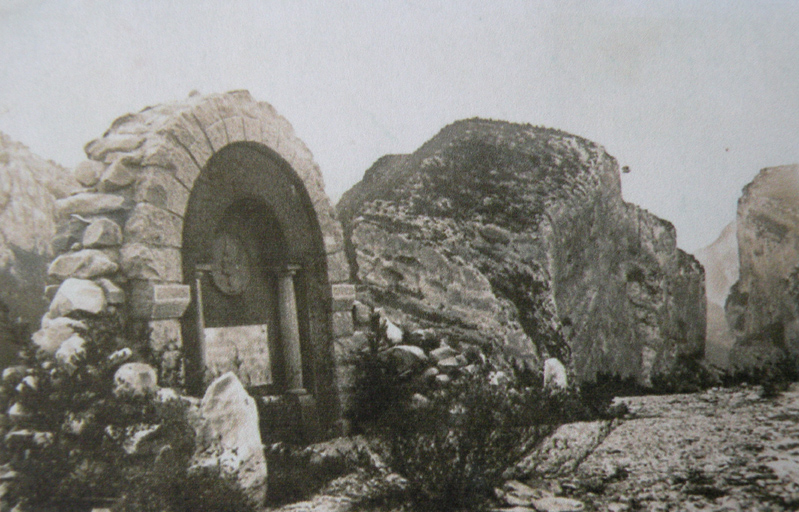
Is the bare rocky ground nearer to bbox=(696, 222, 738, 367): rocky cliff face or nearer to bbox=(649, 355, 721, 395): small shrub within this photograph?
bbox=(649, 355, 721, 395): small shrub

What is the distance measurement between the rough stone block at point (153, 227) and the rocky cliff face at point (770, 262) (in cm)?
728

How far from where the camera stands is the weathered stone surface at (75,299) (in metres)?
3.24

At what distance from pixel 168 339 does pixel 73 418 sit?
0.77 metres

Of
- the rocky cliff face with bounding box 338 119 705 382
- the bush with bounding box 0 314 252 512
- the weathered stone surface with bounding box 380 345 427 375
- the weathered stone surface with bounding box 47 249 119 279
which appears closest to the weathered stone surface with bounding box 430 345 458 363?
the weathered stone surface with bounding box 380 345 427 375

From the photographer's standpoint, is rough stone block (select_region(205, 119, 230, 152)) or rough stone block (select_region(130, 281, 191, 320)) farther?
rough stone block (select_region(205, 119, 230, 152))

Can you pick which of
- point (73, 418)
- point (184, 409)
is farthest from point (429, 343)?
point (73, 418)

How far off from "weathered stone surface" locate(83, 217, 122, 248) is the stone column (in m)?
1.86

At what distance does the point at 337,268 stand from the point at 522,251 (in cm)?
244

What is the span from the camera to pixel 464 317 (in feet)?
21.0

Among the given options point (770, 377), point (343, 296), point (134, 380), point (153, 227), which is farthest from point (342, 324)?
point (770, 377)

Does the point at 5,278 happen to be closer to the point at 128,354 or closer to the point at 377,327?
the point at 128,354

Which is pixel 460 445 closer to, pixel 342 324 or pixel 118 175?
pixel 342 324

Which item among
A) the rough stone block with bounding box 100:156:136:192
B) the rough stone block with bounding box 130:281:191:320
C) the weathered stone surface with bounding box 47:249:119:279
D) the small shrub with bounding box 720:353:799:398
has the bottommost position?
the small shrub with bounding box 720:353:799:398

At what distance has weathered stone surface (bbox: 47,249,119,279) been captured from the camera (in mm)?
3398
